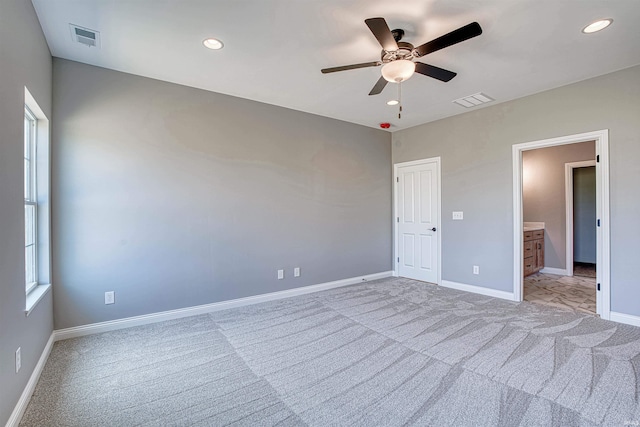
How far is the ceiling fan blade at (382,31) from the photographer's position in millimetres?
1911

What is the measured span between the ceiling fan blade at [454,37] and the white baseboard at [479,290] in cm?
340

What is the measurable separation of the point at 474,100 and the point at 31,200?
4.91m

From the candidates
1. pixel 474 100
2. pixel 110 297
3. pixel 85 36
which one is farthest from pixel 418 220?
pixel 85 36

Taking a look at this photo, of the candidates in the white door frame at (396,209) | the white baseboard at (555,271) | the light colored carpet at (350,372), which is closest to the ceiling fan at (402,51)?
the light colored carpet at (350,372)

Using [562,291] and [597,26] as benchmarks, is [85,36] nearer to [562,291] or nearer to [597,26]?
[597,26]

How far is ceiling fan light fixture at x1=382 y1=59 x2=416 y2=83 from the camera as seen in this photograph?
2348 mm

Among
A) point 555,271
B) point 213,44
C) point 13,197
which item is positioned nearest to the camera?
point 13,197

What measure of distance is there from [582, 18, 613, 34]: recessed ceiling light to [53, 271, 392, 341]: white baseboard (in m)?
3.93

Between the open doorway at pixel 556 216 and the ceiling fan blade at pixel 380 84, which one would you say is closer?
the ceiling fan blade at pixel 380 84

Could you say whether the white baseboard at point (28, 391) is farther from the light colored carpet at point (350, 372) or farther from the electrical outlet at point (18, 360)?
the electrical outlet at point (18, 360)

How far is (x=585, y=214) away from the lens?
636cm

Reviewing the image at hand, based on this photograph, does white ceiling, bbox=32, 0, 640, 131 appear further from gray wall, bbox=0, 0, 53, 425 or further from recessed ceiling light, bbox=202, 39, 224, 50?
gray wall, bbox=0, 0, 53, 425

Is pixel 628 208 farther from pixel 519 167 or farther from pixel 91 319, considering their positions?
pixel 91 319

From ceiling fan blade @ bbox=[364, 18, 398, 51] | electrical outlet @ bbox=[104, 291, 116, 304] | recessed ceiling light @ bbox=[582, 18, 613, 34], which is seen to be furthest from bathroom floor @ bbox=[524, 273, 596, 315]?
electrical outlet @ bbox=[104, 291, 116, 304]
